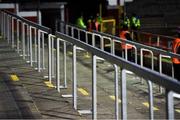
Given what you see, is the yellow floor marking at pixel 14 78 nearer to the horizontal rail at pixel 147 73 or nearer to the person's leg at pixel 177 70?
the person's leg at pixel 177 70

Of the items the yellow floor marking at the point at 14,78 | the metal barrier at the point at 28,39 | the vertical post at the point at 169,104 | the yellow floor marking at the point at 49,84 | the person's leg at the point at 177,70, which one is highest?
the vertical post at the point at 169,104

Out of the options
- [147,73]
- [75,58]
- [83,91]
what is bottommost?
[83,91]

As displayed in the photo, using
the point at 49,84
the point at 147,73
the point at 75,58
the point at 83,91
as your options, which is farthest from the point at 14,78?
the point at 147,73

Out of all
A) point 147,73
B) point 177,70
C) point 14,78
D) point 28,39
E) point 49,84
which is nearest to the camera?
point 147,73

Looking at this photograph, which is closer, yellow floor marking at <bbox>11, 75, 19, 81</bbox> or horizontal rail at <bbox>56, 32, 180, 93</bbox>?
horizontal rail at <bbox>56, 32, 180, 93</bbox>

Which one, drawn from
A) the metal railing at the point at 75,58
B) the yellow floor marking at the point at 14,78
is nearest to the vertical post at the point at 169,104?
the metal railing at the point at 75,58

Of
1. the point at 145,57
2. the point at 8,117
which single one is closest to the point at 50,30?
the point at 8,117

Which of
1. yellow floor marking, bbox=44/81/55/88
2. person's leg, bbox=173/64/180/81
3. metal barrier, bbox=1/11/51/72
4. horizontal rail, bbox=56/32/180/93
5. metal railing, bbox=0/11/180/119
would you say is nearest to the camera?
horizontal rail, bbox=56/32/180/93

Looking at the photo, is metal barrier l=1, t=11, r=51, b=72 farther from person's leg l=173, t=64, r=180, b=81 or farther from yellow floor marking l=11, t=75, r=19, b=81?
person's leg l=173, t=64, r=180, b=81

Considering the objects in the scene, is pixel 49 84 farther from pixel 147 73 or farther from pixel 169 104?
pixel 169 104

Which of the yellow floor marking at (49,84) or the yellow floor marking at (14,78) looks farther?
the yellow floor marking at (14,78)

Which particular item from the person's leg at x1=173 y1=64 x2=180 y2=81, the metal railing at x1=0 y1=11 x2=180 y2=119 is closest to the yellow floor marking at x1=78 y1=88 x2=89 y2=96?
the metal railing at x1=0 y1=11 x2=180 y2=119

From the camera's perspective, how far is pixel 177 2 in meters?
43.2

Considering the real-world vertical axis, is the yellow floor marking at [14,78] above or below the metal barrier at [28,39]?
below
